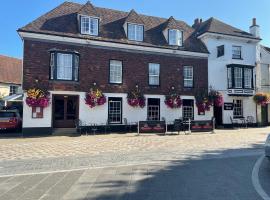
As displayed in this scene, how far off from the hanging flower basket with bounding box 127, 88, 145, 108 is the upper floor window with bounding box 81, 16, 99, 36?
5547 millimetres

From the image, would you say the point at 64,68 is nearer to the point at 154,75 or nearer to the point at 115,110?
the point at 115,110

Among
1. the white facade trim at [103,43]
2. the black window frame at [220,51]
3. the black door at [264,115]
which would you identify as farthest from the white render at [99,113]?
the black door at [264,115]

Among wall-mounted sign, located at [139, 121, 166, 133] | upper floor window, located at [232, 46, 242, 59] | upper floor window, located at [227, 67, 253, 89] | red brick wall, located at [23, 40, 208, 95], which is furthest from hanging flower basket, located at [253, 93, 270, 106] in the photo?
wall-mounted sign, located at [139, 121, 166, 133]

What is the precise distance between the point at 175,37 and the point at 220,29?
5564 millimetres

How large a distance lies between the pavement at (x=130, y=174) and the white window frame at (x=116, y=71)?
34.2 feet

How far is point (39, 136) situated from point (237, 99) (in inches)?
740

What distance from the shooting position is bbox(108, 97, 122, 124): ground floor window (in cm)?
2191

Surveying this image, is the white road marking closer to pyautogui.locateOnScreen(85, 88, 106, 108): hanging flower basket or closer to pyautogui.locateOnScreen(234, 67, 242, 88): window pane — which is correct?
pyautogui.locateOnScreen(85, 88, 106, 108): hanging flower basket

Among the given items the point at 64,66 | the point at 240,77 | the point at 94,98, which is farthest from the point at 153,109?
the point at 240,77

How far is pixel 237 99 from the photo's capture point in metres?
27.3

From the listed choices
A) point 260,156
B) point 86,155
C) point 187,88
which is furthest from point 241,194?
point 187,88

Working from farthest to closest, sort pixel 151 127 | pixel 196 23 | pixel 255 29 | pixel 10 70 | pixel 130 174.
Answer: pixel 10 70, pixel 196 23, pixel 255 29, pixel 151 127, pixel 130 174

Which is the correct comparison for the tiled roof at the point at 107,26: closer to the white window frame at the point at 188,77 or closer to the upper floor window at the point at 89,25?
the upper floor window at the point at 89,25

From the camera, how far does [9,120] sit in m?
21.1
